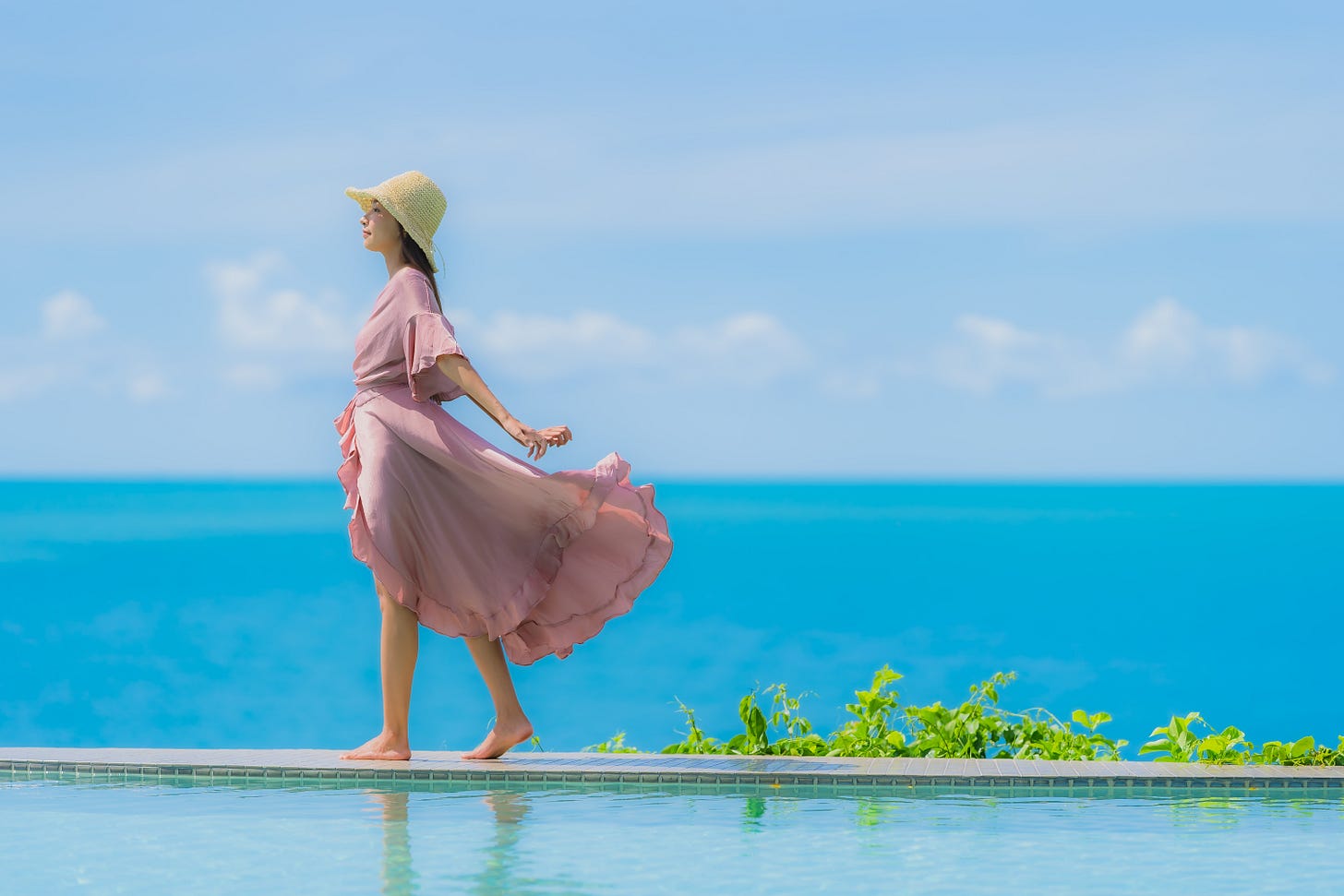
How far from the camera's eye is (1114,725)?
1948 cm

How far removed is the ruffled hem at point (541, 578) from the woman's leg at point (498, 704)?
0.05m

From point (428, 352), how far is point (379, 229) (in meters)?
0.48

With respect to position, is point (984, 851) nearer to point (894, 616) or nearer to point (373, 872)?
point (373, 872)

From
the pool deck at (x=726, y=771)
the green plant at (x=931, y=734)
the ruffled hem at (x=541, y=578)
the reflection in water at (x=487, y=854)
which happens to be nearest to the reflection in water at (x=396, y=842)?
the reflection in water at (x=487, y=854)

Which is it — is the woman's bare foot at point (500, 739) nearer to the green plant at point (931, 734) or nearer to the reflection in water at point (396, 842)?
the reflection in water at point (396, 842)

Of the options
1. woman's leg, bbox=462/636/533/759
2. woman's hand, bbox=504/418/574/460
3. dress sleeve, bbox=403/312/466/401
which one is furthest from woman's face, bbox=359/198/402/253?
woman's leg, bbox=462/636/533/759

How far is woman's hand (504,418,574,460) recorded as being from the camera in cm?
557

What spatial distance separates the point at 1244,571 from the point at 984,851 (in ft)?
169

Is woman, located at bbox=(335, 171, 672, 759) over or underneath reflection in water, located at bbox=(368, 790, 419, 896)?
over

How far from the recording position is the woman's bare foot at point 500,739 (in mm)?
5863

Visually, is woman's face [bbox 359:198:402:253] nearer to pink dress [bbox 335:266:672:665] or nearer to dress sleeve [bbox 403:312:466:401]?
pink dress [bbox 335:266:672:665]

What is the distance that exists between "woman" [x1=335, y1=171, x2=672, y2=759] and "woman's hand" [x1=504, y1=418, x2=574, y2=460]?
0.60 ft

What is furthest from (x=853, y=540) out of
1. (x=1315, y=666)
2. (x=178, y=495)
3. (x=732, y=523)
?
(x=178, y=495)

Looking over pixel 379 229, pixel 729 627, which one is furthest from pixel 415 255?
pixel 729 627
